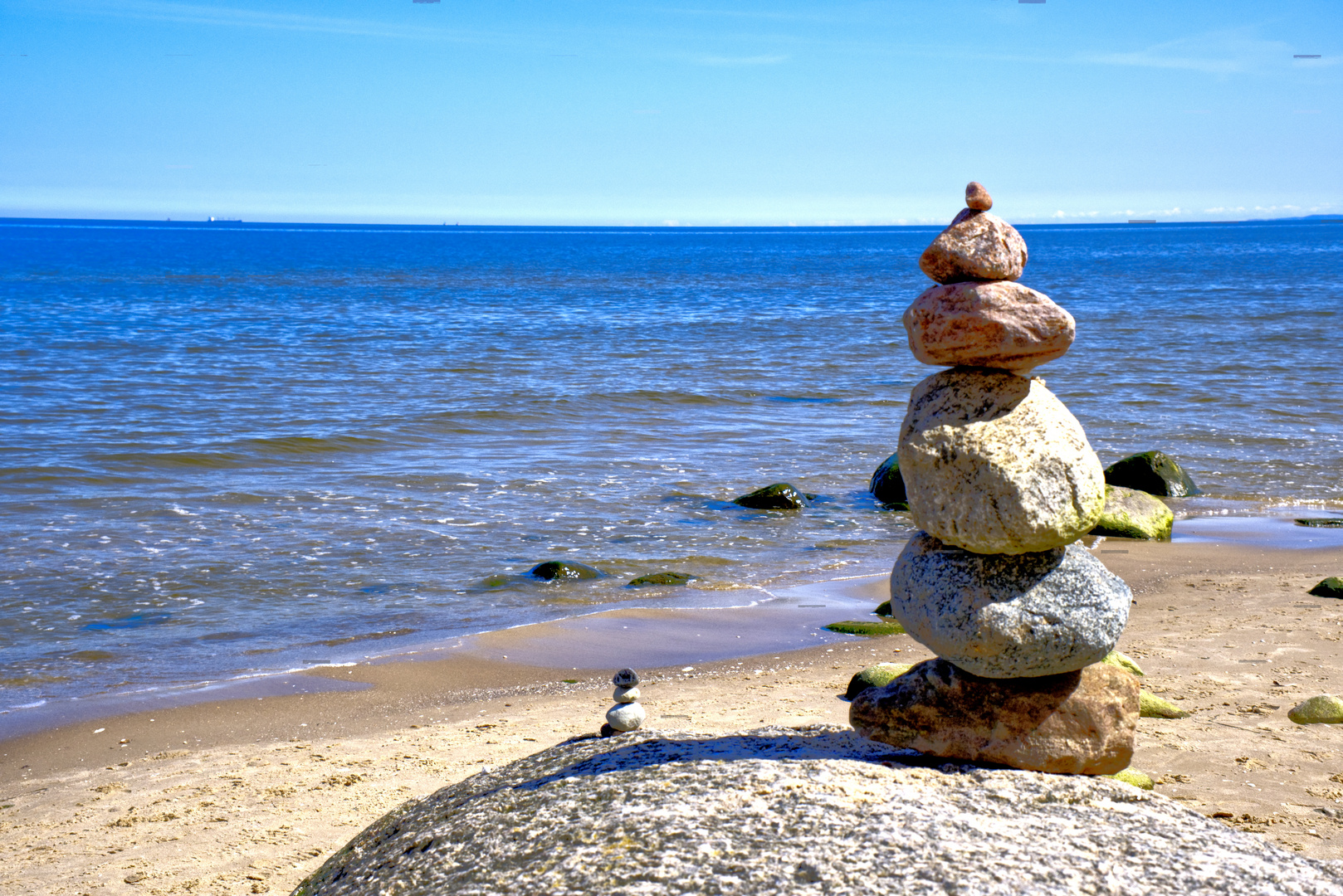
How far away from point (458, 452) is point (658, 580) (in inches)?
341

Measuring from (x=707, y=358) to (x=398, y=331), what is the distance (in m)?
13.8

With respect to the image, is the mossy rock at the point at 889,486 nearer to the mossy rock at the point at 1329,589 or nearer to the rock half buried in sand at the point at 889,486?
the rock half buried in sand at the point at 889,486

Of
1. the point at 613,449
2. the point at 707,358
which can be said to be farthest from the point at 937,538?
the point at 707,358

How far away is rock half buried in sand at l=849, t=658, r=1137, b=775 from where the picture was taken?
5.29 meters

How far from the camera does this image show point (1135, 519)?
14164mm

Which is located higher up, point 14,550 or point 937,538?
point 937,538

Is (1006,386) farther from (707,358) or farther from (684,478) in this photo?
(707,358)

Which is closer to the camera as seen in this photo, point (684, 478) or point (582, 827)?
point (582, 827)

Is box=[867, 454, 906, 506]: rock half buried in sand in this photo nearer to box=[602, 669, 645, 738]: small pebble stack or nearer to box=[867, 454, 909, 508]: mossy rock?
box=[867, 454, 909, 508]: mossy rock

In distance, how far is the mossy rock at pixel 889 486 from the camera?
1619 centimetres

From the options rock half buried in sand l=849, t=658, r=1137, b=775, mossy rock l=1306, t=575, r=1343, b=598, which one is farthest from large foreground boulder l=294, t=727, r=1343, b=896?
mossy rock l=1306, t=575, r=1343, b=598

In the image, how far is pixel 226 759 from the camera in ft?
26.1

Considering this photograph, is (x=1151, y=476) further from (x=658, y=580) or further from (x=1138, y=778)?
(x=1138, y=778)

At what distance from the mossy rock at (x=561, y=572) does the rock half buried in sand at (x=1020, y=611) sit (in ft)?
24.9
